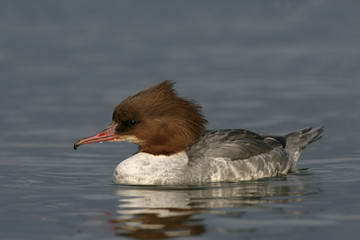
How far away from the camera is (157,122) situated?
1331 centimetres

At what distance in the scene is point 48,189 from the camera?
12820mm

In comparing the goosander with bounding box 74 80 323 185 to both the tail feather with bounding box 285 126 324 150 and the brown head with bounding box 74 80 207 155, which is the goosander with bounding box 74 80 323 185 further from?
the tail feather with bounding box 285 126 324 150

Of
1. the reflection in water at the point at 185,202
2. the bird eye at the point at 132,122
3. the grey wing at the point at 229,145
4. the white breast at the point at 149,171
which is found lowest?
the reflection in water at the point at 185,202

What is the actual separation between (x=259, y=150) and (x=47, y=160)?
Answer: 11.2 ft

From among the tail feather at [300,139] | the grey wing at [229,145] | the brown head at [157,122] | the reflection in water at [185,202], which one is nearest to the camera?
the reflection in water at [185,202]

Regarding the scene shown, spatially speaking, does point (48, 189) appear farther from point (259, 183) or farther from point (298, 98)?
point (298, 98)

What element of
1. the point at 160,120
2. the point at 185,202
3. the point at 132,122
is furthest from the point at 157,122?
the point at 185,202

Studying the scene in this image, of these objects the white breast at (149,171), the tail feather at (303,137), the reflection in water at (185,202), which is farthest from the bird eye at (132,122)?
the tail feather at (303,137)

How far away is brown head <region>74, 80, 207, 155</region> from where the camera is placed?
13156 millimetres

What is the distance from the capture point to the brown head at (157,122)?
13156 mm

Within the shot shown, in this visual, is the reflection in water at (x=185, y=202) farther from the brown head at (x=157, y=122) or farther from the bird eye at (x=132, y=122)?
the bird eye at (x=132, y=122)

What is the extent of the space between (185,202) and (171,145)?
77.7 inches

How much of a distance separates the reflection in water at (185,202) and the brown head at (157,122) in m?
0.77

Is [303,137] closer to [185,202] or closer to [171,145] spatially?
[171,145]
